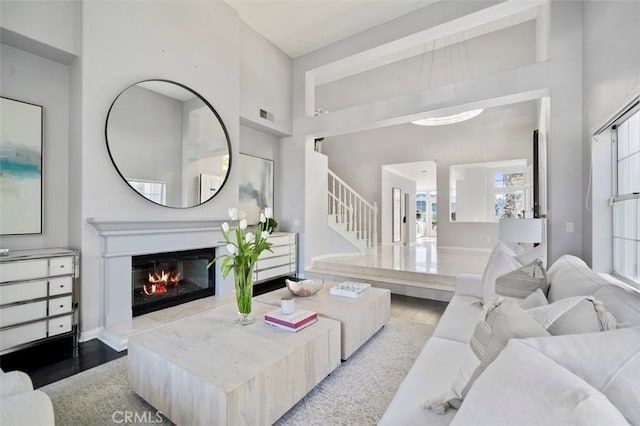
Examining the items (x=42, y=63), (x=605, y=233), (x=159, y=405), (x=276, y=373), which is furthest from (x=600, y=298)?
(x=42, y=63)

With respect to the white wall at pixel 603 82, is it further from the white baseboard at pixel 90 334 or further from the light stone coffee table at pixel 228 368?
the white baseboard at pixel 90 334

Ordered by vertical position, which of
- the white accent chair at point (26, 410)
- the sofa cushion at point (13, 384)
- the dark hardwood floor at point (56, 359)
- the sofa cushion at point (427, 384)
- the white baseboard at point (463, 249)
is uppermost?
the white accent chair at point (26, 410)

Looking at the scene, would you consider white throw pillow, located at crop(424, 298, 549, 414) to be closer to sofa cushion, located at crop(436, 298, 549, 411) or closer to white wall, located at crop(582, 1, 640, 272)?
sofa cushion, located at crop(436, 298, 549, 411)

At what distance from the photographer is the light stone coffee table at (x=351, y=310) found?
231 centimetres

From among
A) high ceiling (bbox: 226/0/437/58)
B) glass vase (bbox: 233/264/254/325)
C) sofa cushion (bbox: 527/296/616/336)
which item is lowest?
glass vase (bbox: 233/264/254/325)

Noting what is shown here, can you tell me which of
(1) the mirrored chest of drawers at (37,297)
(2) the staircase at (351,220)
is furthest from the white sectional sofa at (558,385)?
(2) the staircase at (351,220)

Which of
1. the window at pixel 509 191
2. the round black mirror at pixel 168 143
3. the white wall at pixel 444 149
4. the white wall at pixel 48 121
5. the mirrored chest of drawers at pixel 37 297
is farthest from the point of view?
the window at pixel 509 191

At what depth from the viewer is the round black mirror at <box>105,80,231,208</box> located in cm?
316

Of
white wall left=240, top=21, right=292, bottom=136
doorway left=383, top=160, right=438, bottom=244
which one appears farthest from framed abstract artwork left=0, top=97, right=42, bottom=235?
doorway left=383, top=160, right=438, bottom=244

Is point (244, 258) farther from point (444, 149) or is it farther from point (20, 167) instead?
point (444, 149)

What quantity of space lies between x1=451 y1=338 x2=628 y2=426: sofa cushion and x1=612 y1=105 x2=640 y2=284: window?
2.10m

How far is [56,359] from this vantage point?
2436 mm

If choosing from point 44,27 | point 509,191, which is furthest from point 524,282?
point 509,191

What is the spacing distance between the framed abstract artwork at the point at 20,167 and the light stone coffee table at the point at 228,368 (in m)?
1.91
